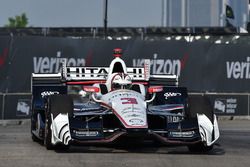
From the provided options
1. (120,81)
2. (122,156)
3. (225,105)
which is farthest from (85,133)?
(225,105)

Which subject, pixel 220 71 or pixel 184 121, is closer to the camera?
pixel 184 121

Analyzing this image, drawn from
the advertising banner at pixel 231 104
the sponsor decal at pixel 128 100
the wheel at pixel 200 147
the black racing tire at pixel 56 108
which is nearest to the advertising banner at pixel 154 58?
the advertising banner at pixel 231 104

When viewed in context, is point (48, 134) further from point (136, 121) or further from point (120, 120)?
point (136, 121)

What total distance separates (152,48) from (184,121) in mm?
12521

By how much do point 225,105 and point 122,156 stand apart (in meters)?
13.4

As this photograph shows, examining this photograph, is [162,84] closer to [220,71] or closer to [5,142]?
[5,142]

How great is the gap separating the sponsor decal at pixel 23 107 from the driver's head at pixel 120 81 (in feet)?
29.5

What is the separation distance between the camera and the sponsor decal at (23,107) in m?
24.9

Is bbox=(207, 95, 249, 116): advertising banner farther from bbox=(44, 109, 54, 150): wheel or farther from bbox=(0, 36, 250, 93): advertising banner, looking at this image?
bbox=(44, 109, 54, 150): wheel

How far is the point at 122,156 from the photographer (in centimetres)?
1382

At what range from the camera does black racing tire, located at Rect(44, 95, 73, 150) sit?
14.6 metres

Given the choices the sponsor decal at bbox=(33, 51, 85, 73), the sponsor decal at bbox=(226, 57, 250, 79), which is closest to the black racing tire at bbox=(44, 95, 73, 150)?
the sponsor decal at bbox=(33, 51, 85, 73)

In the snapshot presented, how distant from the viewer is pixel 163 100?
19125 millimetres

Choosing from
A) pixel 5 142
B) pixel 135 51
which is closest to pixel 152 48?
pixel 135 51
